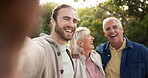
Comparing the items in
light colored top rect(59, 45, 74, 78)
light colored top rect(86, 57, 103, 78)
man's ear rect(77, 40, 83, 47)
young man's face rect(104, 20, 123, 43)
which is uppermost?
young man's face rect(104, 20, 123, 43)

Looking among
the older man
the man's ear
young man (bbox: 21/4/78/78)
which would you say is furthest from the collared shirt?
young man (bbox: 21/4/78/78)

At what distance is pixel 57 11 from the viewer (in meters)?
2.50

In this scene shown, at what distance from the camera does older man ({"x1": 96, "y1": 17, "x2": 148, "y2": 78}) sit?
296cm

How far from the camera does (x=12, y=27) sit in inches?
6.6

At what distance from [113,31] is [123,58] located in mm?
569

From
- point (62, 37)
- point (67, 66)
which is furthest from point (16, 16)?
point (62, 37)

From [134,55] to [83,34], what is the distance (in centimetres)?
89

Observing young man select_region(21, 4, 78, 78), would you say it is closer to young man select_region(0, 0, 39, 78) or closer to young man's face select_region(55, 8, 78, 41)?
young man's face select_region(55, 8, 78, 41)

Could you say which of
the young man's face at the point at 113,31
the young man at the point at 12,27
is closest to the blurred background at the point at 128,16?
the young man's face at the point at 113,31

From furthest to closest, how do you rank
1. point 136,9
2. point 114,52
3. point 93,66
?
1. point 136,9
2. point 114,52
3. point 93,66

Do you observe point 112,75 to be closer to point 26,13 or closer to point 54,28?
point 54,28

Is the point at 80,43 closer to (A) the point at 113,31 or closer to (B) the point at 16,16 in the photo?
(A) the point at 113,31

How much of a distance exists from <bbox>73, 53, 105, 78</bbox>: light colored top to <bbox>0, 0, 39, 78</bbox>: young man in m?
2.42

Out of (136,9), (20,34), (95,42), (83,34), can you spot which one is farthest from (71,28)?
(136,9)
